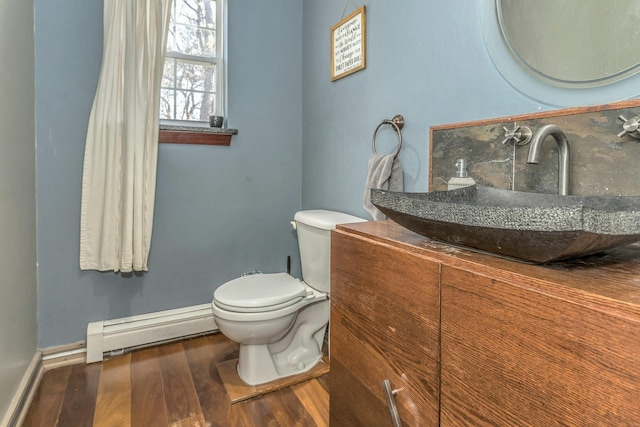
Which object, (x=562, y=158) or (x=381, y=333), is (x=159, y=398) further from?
(x=562, y=158)

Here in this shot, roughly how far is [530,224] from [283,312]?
119 centimetres

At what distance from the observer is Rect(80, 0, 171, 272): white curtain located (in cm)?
165

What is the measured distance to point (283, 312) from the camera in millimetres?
1497

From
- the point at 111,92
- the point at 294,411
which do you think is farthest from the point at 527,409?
the point at 111,92

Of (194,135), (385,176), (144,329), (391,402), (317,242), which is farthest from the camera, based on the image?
(194,135)

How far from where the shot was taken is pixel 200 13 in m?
2.02

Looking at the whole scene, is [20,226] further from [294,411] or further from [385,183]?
[385,183]

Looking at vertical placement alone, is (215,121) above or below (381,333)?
above

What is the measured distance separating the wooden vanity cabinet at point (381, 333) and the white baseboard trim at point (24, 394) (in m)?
1.21

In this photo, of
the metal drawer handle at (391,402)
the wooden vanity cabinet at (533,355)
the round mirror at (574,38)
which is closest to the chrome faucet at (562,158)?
the round mirror at (574,38)

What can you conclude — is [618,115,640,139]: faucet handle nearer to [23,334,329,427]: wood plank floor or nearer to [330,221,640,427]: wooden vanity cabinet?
[330,221,640,427]: wooden vanity cabinet

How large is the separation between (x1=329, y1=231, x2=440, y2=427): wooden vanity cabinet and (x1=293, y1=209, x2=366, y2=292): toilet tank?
651 millimetres

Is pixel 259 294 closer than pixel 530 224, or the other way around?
pixel 530 224

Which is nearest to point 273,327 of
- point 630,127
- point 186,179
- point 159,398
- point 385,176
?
point 159,398
